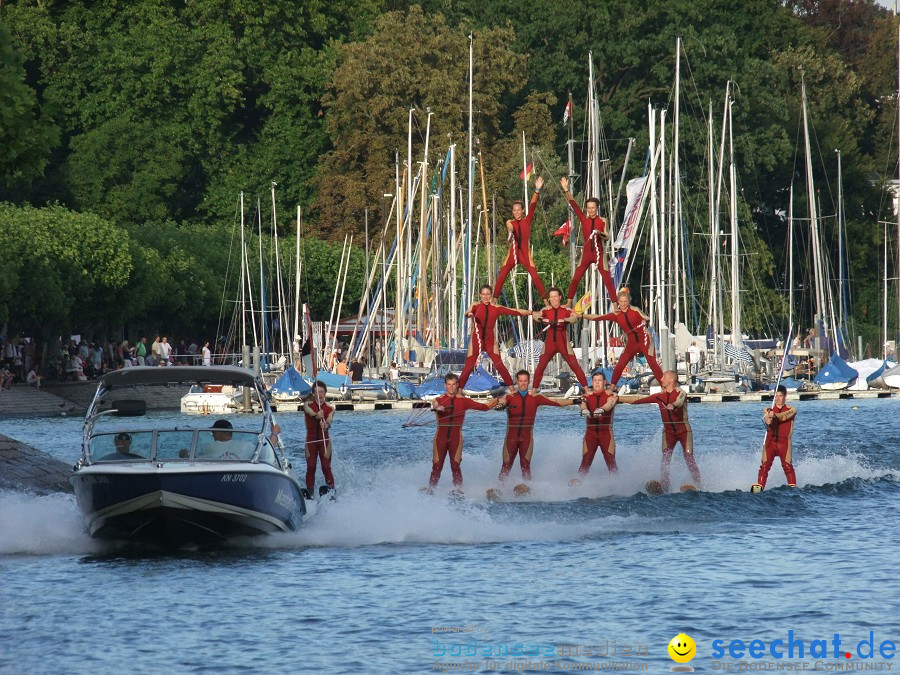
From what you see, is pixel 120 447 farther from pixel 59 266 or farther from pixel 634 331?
pixel 59 266

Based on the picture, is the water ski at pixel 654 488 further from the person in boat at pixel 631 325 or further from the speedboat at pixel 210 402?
the speedboat at pixel 210 402

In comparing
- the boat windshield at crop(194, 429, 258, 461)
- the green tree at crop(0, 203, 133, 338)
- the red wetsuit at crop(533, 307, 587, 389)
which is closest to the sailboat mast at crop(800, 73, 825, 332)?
the green tree at crop(0, 203, 133, 338)

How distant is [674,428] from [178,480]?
9522mm

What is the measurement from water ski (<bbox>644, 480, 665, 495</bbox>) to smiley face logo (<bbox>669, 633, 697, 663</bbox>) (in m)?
11.4

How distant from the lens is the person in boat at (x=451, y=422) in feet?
84.1

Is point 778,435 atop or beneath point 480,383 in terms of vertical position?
beneath

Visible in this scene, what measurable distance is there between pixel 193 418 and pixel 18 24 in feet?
119

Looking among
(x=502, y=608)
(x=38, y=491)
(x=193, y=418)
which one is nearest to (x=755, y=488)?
(x=502, y=608)

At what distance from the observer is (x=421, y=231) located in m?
54.2

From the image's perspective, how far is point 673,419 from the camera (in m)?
26.3

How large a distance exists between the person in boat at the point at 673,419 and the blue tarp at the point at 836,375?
32220mm

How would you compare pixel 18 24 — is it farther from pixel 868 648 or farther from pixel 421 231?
pixel 868 648

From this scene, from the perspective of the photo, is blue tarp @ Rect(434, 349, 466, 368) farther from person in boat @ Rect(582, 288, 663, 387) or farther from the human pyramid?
person in boat @ Rect(582, 288, 663, 387)

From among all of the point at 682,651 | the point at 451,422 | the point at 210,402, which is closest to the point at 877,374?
the point at 210,402
